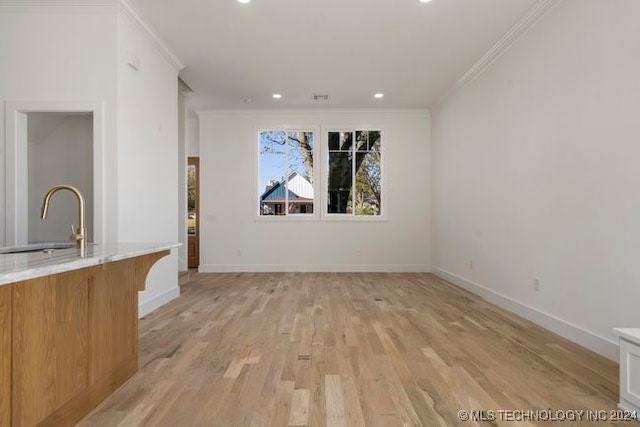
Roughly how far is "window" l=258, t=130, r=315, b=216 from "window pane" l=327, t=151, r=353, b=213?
404 mm

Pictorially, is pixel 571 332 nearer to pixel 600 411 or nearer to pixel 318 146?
pixel 600 411

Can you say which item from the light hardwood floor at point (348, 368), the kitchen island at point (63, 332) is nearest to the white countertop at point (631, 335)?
the light hardwood floor at point (348, 368)

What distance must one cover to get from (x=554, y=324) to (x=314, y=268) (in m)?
4.55

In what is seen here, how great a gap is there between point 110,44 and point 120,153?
1.05 metres

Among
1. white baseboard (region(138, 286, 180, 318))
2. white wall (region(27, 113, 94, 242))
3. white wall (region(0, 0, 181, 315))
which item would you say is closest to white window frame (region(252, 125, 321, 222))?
white baseboard (region(138, 286, 180, 318))

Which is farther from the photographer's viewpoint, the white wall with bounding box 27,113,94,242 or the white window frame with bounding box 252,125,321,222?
the white window frame with bounding box 252,125,321,222

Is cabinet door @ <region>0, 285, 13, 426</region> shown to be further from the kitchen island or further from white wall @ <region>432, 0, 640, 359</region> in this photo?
white wall @ <region>432, 0, 640, 359</region>

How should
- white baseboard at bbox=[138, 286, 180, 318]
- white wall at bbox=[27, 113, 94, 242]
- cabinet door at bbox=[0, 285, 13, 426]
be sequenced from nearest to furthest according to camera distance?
cabinet door at bbox=[0, 285, 13, 426]
white baseboard at bbox=[138, 286, 180, 318]
white wall at bbox=[27, 113, 94, 242]

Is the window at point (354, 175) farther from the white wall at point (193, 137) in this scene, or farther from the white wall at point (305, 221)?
the white wall at point (193, 137)

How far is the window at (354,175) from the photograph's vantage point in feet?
24.6

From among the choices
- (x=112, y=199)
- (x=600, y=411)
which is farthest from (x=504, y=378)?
(x=112, y=199)

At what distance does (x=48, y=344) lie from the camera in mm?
1683

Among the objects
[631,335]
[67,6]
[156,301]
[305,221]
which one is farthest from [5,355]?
[305,221]

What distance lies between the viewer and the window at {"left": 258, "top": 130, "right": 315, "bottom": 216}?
7.50 meters
